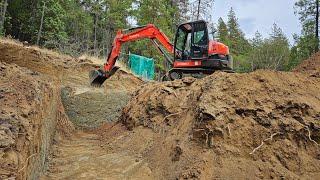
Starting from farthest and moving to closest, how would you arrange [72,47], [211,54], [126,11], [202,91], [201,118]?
[126,11] → [72,47] → [211,54] → [202,91] → [201,118]

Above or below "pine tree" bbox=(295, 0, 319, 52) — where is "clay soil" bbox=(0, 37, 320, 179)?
below

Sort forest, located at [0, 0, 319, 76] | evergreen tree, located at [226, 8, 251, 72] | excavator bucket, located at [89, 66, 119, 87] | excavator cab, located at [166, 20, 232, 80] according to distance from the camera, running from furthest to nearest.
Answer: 1. evergreen tree, located at [226, 8, 251, 72]
2. forest, located at [0, 0, 319, 76]
3. excavator bucket, located at [89, 66, 119, 87]
4. excavator cab, located at [166, 20, 232, 80]

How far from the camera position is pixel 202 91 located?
807 centimetres

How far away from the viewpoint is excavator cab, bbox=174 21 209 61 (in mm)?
13641

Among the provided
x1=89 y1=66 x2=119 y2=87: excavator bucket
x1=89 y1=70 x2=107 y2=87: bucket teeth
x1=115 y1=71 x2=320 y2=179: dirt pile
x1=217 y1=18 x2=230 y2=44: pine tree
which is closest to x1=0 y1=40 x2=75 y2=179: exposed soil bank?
x1=115 y1=71 x2=320 y2=179: dirt pile

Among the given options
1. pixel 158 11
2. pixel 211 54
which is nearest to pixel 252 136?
pixel 211 54

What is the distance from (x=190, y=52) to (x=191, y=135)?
286 inches

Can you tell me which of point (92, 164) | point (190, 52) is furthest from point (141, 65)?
point (92, 164)

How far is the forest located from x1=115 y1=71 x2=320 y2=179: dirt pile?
62.1ft

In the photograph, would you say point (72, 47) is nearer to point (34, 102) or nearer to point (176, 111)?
point (176, 111)

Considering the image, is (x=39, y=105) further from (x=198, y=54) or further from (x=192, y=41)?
(x=192, y=41)

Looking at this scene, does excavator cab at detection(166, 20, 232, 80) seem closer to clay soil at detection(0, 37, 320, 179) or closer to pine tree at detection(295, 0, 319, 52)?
clay soil at detection(0, 37, 320, 179)

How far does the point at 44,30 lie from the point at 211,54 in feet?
71.2

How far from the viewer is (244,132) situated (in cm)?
665
